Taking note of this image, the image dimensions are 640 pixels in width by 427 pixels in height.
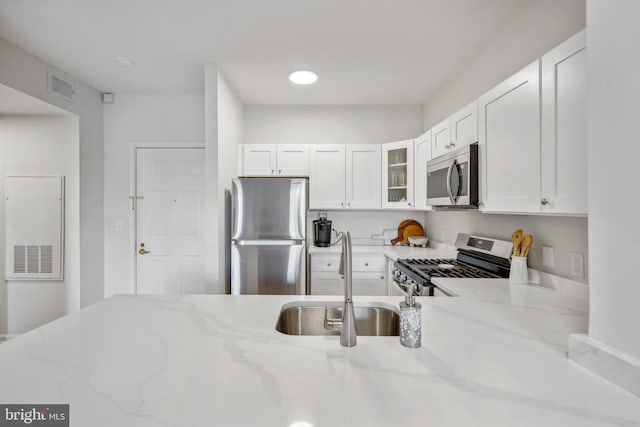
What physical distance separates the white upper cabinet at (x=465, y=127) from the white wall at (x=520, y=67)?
1.47ft

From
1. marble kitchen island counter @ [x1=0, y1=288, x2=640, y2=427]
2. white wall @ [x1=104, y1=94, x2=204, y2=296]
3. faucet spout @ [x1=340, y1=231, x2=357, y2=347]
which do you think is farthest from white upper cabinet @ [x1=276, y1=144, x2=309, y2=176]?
faucet spout @ [x1=340, y1=231, x2=357, y2=347]

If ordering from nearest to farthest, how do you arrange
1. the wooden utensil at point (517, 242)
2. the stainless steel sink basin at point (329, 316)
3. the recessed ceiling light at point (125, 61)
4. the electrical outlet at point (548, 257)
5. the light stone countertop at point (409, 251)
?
the stainless steel sink basin at point (329, 316), the electrical outlet at point (548, 257), the wooden utensil at point (517, 242), the recessed ceiling light at point (125, 61), the light stone countertop at point (409, 251)

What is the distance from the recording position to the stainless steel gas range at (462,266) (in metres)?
1.97

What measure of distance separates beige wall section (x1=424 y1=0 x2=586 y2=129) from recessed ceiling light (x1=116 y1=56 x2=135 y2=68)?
114 inches

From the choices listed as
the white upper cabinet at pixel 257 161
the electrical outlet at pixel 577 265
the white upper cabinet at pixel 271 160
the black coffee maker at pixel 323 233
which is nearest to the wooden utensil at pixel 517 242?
the electrical outlet at pixel 577 265

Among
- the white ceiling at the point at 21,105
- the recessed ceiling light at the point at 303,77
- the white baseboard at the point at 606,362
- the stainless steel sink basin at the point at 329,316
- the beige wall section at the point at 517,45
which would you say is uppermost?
the recessed ceiling light at the point at 303,77

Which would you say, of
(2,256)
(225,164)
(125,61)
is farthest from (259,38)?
(2,256)

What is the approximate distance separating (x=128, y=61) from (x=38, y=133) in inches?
50.9

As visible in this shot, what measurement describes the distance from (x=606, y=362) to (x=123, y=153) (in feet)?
13.2

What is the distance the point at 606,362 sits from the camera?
725 millimetres

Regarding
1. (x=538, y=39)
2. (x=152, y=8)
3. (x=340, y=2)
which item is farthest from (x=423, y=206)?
(x=152, y=8)

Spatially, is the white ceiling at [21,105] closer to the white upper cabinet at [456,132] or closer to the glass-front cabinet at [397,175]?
the glass-front cabinet at [397,175]

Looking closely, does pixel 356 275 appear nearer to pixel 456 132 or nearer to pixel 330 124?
pixel 456 132

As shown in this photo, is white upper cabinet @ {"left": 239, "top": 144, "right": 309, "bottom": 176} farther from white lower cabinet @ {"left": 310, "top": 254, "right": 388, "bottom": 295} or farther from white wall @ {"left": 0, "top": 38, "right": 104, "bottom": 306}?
white wall @ {"left": 0, "top": 38, "right": 104, "bottom": 306}
